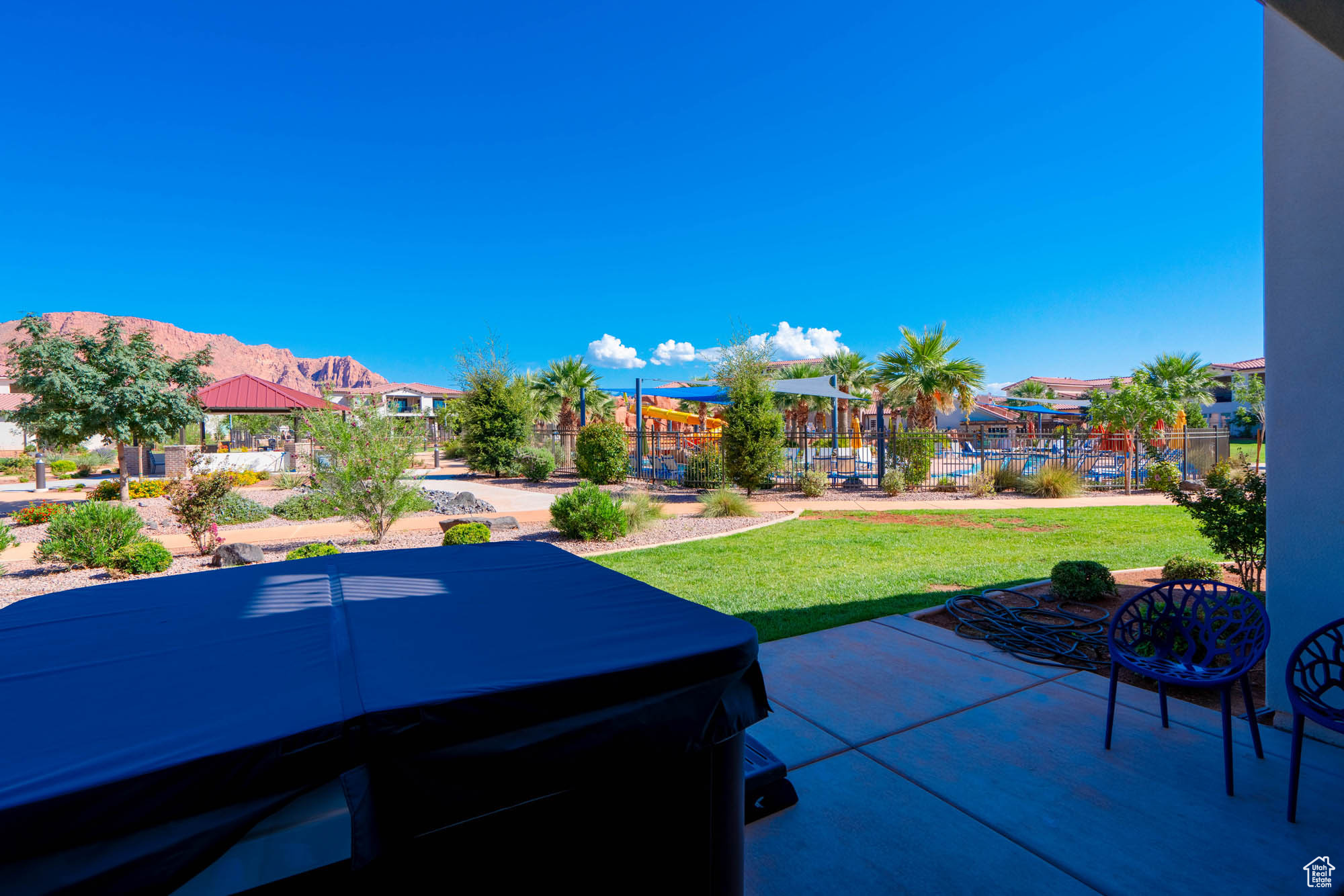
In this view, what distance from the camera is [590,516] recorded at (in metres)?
9.36

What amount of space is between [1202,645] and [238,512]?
13651 millimetres

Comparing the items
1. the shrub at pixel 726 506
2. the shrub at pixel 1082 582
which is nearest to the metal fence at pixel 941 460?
the shrub at pixel 726 506

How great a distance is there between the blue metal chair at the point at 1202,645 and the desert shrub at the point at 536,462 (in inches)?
666

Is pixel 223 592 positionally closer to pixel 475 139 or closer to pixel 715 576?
pixel 715 576

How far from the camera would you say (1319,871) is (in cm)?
228

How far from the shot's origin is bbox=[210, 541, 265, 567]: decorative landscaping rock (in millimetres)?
7797

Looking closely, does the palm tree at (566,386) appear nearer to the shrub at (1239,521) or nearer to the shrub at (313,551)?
the shrub at (313,551)

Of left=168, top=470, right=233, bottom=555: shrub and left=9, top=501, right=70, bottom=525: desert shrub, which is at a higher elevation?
left=168, top=470, right=233, bottom=555: shrub

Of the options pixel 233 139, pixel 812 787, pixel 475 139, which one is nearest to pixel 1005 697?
pixel 812 787

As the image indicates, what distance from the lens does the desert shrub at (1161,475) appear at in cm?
1379

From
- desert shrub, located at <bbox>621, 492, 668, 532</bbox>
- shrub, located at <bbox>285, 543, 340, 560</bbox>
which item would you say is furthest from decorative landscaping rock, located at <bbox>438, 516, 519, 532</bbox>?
shrub, located at <bbox>285, 543, 340, 560</bbox>

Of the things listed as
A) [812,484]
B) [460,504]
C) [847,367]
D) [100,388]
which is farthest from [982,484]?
[847,367]

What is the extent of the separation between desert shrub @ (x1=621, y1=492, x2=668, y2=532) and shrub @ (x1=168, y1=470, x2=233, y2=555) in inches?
221

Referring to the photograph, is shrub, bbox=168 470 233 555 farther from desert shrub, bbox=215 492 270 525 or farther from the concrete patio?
the concrete patio
